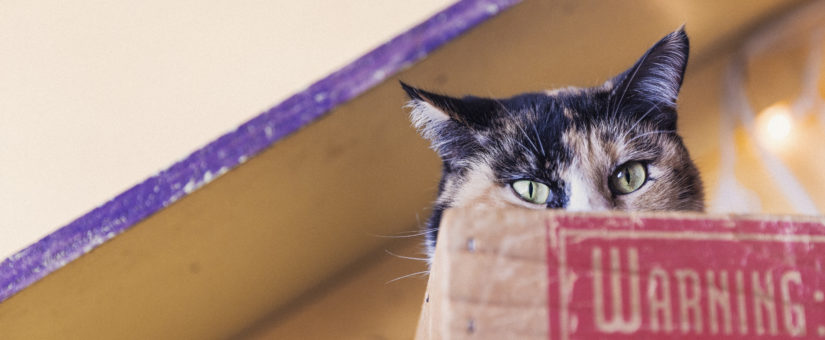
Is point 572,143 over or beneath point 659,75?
beneath

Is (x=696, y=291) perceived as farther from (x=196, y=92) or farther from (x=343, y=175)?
(x=196, y=92)

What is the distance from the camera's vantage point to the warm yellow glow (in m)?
1.07

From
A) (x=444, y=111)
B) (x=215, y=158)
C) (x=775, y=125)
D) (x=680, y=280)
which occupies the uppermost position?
(x=775, y=125)

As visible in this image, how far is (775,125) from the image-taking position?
3.57ft

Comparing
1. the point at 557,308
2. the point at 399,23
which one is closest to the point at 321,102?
the point at 557,308

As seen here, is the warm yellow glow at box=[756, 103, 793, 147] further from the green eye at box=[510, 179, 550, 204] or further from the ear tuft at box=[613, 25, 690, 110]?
the green eye at box=[510, 179, 550, 204]

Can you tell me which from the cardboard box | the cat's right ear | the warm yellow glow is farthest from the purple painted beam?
the warm yellow glow

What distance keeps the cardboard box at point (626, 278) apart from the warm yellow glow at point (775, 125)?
32.1 inches

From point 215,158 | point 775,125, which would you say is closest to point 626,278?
point 215,158

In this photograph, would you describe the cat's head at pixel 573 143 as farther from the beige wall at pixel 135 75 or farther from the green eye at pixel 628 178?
the beige wall at pixel 135 75

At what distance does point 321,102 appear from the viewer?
69 cm

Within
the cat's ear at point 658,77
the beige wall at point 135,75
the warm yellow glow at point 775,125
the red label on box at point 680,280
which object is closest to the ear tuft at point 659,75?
the cat's ear at point 658,77

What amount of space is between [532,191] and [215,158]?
41 centimetres

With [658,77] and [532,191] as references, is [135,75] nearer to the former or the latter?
[532,191]
